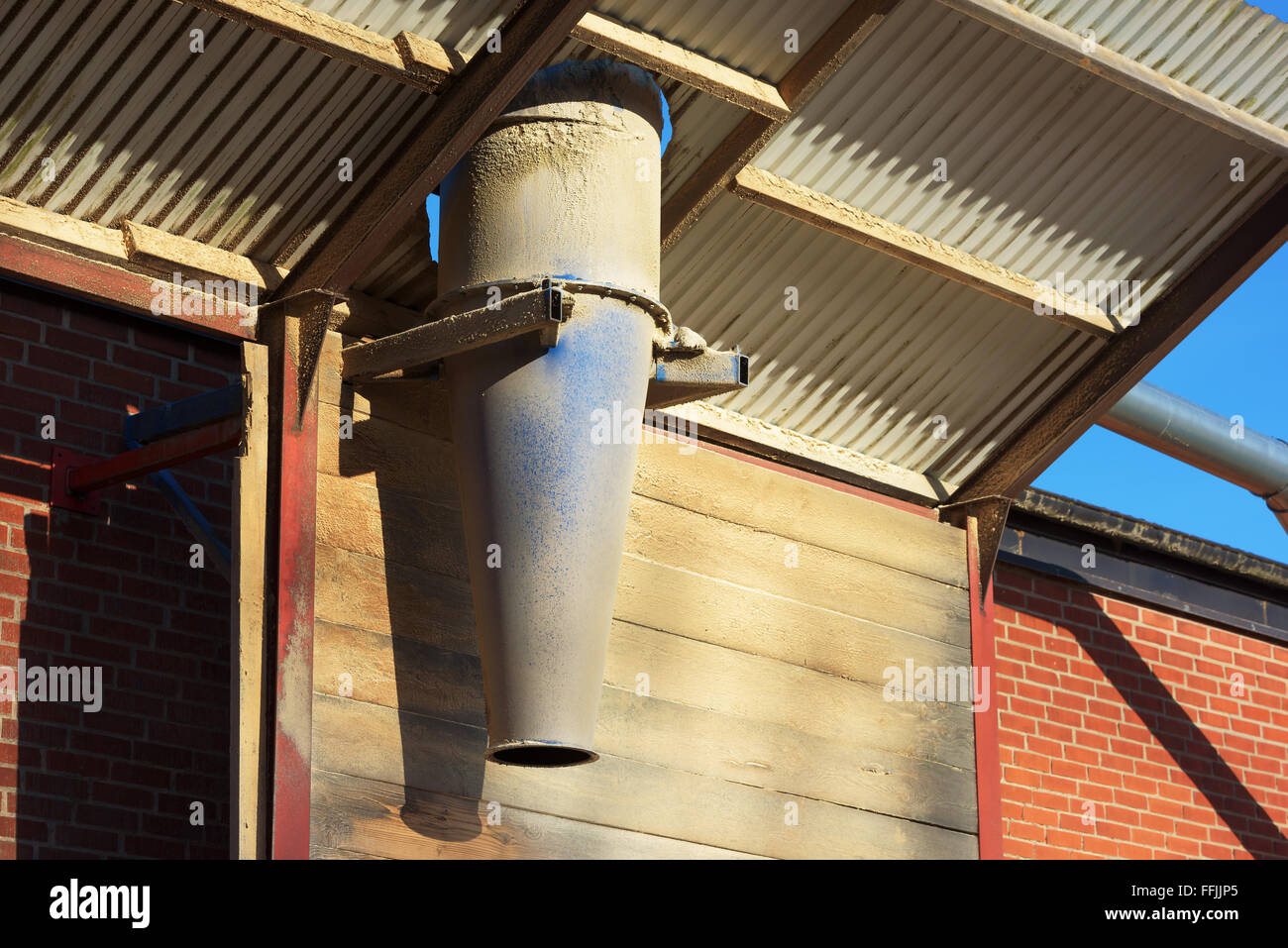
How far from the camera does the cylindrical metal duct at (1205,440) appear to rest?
10718 mm

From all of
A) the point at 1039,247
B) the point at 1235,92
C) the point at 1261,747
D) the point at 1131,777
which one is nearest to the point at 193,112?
the point at 1039,247

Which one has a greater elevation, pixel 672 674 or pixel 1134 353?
pixel 1134 353

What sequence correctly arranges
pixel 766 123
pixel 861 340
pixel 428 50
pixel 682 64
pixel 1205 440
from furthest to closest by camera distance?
pixel 1205 440, pixel 861 340, pixel 766 123, pixel 682 64, pixel 428 50

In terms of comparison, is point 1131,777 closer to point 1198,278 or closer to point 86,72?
point 1198,278

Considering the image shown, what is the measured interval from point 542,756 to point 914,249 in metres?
2.65

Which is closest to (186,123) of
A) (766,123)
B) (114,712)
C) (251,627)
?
(251,627)

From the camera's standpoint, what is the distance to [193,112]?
236 inches

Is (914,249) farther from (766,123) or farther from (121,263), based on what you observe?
(121,263)

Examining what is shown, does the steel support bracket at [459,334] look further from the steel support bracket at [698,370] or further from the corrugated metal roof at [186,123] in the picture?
the steel support bracket at [698,370]

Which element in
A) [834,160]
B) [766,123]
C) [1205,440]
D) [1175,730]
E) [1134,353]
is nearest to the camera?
[766,123]

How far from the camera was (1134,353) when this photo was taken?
308 inches

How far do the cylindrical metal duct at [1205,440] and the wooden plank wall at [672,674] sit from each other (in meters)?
3.04

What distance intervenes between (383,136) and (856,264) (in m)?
2.22

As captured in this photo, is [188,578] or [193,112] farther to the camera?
[188,578]
